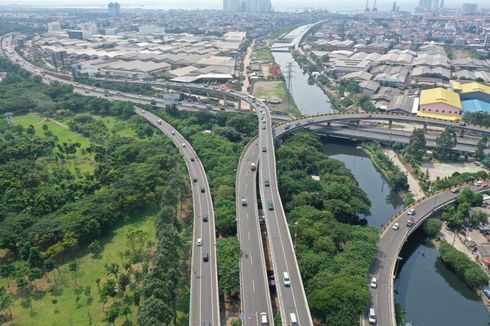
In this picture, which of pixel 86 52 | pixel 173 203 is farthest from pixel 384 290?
pixel 86 52

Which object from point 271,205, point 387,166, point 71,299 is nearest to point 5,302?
point 71,299

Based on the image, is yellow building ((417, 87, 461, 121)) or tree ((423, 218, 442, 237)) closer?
tree ((423, 218, 442, 237))

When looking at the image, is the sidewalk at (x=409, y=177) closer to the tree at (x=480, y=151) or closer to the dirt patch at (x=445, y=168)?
the dirt patch at (x=445, y=168)

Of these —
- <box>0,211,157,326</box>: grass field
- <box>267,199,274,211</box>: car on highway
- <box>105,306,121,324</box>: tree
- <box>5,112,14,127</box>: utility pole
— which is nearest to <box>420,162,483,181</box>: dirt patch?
<box>267,199,274,211</box>: car on highway

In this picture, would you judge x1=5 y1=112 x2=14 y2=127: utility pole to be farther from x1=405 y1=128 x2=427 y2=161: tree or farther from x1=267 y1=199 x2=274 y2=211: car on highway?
x1=405 y1=128 x2=427 y2=161: tree

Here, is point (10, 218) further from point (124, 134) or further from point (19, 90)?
point (19, 90)

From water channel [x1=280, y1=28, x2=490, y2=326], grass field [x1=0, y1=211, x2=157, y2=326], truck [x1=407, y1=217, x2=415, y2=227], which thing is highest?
truck [x1=407, y1=217, x2=415, y2=227]

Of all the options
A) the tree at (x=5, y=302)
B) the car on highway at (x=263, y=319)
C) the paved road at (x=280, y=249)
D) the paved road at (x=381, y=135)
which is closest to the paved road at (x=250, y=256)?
the car on highway at (x=263, y=319)
